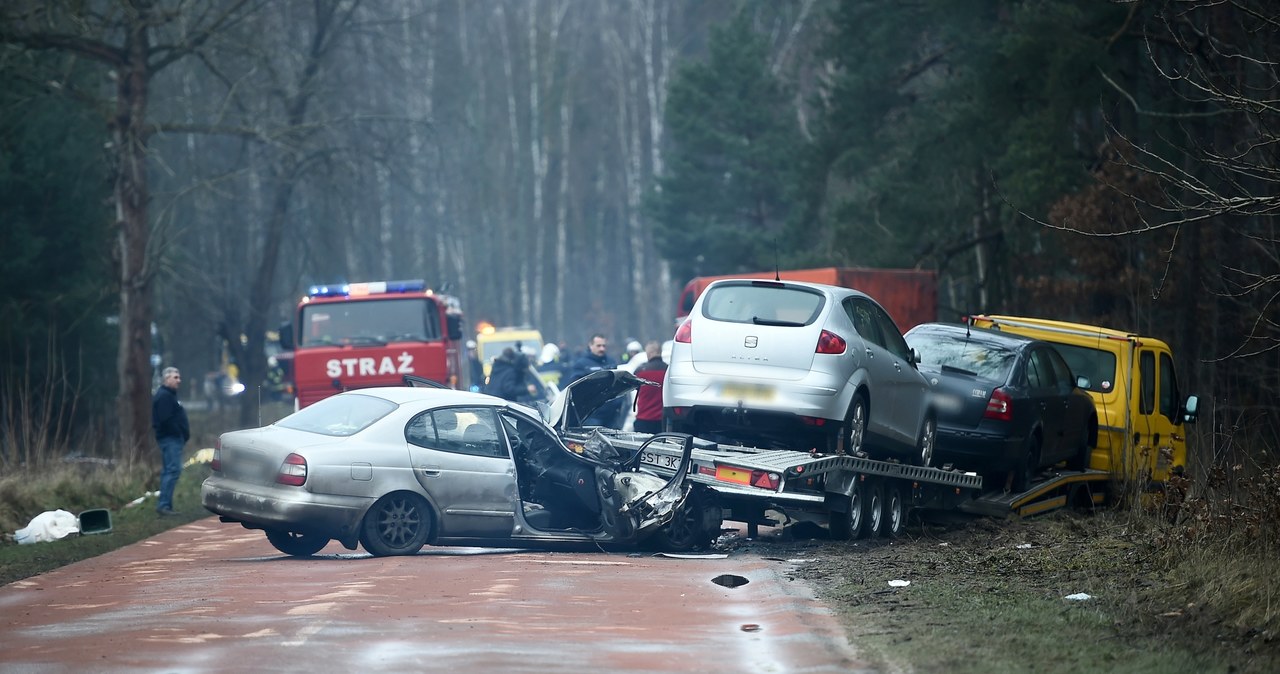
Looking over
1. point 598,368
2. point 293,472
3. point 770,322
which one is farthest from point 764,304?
point 598,368

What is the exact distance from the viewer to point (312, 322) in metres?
23.7

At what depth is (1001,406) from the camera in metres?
15.5

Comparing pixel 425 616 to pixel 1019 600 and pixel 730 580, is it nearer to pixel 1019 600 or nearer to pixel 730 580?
pixel 730 580

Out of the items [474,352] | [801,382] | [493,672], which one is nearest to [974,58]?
[474,352]

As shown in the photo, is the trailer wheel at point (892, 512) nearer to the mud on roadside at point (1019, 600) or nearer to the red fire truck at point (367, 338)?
the mud on roadside at point (1019, 600)

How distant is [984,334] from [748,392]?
14.8 ft

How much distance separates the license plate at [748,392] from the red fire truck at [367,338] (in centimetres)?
1058

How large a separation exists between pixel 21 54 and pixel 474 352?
15.5 meters

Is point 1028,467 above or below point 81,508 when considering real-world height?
above

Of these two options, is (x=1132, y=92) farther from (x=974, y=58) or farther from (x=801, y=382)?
(x=801, y=382)

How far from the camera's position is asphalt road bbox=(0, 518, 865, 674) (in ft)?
26.0

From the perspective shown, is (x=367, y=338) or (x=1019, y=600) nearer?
(x=1019, y=600)

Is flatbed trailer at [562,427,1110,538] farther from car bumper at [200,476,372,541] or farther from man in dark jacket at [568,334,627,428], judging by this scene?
man in dark jacket at [568,334,627,428]

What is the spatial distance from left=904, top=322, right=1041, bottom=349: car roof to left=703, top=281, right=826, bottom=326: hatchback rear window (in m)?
3.75
